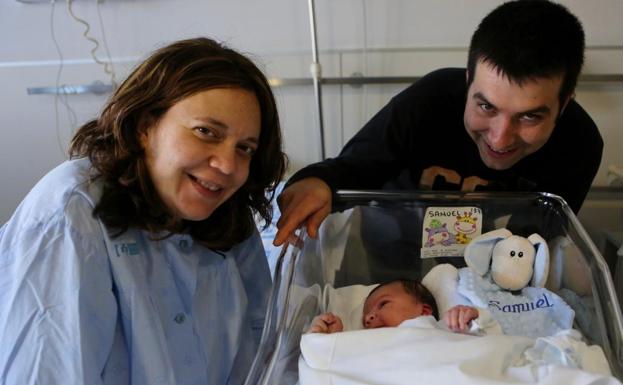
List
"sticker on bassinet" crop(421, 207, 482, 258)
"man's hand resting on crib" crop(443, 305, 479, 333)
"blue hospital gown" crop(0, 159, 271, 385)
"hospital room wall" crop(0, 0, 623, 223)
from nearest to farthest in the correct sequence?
"blue hospital gown" crop(0, 159, 271, 385)
"man's hand resting on crib" crop(443, 305, 479, 333)
"sticker on bassinet" crop(421, 207, 482, 258)
"hospital room wall" crop(0, 0, 623, 223)

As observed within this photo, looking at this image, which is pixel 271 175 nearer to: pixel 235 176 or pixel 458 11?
pixel 235 176

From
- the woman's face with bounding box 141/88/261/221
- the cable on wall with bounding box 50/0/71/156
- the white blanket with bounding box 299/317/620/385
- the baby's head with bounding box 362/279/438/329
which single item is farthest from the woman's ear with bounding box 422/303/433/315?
the cable on wall with bounding box 50/0/71/156

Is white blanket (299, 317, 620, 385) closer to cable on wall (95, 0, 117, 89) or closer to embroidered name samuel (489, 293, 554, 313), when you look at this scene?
embroidered name samuel (489, 293, 554, 313)

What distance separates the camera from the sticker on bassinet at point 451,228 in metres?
1.18

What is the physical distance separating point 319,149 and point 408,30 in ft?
1.84

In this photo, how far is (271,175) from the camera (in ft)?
3.31

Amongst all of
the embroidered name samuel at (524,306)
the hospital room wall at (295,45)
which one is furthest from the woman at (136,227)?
the hospital room wall at (295,45)

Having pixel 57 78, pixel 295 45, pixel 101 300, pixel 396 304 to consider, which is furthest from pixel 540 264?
pixel 57 78

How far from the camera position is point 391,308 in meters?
1.07

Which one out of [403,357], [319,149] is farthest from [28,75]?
[403,357]

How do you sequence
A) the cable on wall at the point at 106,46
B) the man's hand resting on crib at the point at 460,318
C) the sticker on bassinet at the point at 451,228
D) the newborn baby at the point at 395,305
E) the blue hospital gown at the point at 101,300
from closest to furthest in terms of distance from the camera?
the blue hospital gown at the point at 101,300, the man's hand resting on crib at the point at 460,318, the newborn baby at the point at 395,305, the sticker on bassinet at the point at 451,228, the cable on wall at the point at 106,46

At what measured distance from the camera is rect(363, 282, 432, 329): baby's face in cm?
105

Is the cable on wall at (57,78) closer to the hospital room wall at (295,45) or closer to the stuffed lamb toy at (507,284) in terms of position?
the hospital room wall at (295,45)

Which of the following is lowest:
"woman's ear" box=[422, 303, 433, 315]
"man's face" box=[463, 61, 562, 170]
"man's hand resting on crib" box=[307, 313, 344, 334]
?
"woman's ear" box=[422, 303, 433, 315]
